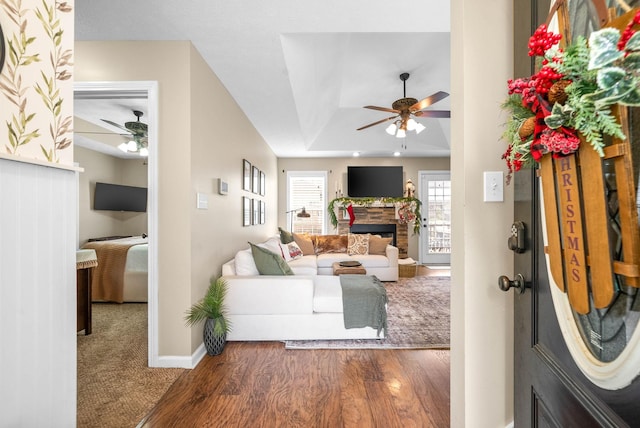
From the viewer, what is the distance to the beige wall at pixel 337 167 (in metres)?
6.87

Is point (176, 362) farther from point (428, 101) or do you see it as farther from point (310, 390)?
point (428, 101)

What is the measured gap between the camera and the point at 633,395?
557mm

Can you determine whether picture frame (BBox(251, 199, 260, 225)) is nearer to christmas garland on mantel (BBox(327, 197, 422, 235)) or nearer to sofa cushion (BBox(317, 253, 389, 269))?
sofa cushion (BBox(317, 253, 389, 269))

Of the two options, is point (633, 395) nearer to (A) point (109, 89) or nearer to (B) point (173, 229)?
(B) point (173, 229)

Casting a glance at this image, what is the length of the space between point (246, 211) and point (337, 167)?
11.3ft

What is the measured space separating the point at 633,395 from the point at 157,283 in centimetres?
252

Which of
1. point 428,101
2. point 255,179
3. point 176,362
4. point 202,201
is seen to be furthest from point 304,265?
point 428,101

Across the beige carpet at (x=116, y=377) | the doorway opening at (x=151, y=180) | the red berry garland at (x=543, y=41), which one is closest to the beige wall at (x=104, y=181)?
the beige carpet at (x=116, y=377)

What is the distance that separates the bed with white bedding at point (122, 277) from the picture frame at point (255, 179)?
171cm

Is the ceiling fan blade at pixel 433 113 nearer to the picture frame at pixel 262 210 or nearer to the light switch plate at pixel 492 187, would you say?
the light switch plate at pixel 492 187

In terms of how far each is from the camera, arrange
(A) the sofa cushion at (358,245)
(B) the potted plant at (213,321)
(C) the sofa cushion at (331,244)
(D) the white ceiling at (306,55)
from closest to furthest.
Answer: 1. (D) the white ceiling at (306,55)
2. (B) the potted plant at (213,321)
3. (A) the sofa cushion at (358,245)
4. (C) the sofa cushion at (331,244)

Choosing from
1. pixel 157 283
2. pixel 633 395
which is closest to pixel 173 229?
pixel 157 283

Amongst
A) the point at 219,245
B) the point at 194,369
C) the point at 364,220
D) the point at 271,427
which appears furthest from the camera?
the point at 364,220

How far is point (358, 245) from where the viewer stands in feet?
17.9
